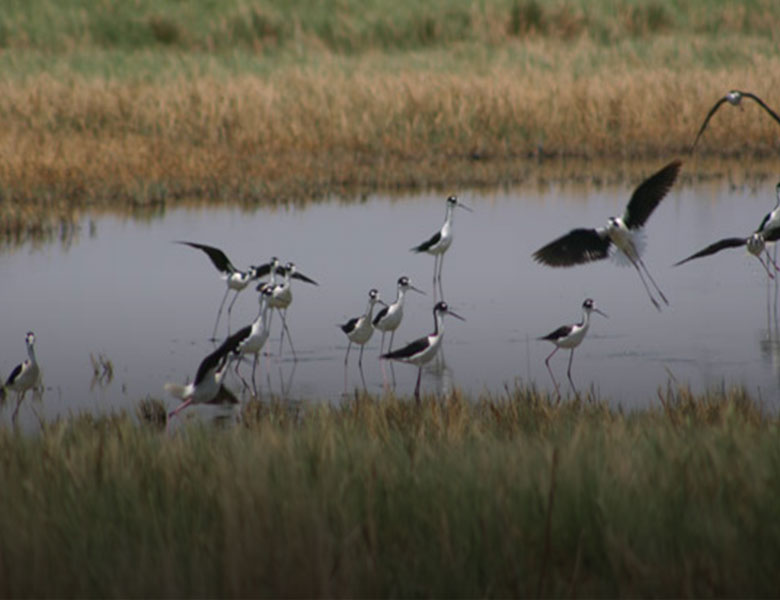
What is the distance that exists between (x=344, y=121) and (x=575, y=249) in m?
13.0

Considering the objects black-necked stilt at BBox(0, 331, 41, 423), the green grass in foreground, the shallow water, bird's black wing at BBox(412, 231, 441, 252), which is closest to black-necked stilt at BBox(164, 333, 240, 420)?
the shallow water

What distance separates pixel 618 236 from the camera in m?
10.7

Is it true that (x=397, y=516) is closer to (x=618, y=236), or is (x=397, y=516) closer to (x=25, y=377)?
(x=25, y=377)

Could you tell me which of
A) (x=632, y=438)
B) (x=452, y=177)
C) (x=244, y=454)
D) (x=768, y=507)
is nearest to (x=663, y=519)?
(x=768, y=507)

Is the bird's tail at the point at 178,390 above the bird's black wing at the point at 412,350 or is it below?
below

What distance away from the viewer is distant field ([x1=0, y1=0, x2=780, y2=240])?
64.8ft

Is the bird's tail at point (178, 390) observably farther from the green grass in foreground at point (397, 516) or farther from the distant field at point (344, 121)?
the distant field at point (344, 121)

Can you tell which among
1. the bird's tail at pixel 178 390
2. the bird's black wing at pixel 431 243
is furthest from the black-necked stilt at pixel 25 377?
the bird's black wing at pixel 431 243

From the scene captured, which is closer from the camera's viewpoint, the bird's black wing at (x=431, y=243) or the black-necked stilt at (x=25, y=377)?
the black-necked stilt at (x=25, y=377)

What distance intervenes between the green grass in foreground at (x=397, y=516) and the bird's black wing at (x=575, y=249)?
4.93m

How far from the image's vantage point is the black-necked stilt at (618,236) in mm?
10672

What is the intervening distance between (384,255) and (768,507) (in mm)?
9617

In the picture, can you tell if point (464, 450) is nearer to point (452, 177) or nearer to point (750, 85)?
point (452, 177)

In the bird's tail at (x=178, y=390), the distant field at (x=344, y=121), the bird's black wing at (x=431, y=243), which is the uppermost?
the distant field at (x=344, y=121)
